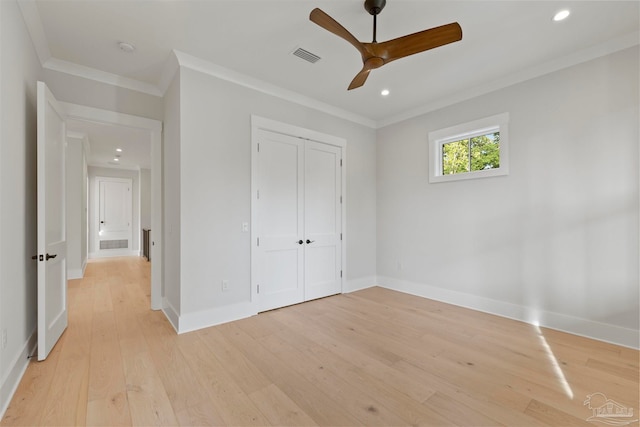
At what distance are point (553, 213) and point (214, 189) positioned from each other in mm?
3738

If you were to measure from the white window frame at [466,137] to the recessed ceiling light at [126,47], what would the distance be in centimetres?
380

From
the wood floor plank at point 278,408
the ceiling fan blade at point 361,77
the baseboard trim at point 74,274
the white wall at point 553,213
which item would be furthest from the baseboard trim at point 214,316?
the baseboard trim at point 74,274

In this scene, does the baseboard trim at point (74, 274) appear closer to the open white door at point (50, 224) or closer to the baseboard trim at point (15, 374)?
the open white door at point (50, 224)

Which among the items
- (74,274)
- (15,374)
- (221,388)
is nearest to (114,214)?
(74,274)

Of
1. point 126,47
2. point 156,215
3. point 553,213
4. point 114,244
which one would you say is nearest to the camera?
point 126,47

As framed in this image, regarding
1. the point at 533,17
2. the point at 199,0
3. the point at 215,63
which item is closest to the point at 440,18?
the point at 533,17

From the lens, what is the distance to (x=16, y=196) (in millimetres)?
2109

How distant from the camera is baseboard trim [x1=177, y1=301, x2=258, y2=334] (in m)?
2.94

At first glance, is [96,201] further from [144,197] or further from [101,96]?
[101,96]

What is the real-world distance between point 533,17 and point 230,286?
3.89 metres

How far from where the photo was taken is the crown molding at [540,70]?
2675 millimetres

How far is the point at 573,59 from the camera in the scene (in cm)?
293

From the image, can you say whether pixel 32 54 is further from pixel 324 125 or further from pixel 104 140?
pixel 104 140

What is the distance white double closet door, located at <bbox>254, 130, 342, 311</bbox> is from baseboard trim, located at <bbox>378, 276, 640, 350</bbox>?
1.35 metres
